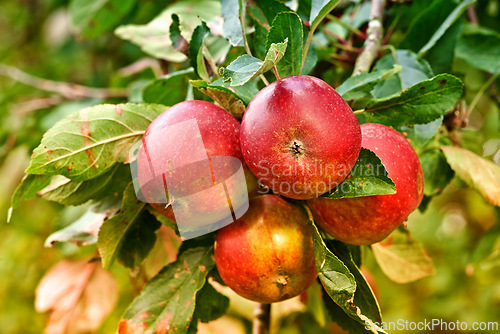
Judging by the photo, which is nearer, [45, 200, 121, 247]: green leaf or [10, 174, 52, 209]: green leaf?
[10, 174, 52, 209]: green leaf

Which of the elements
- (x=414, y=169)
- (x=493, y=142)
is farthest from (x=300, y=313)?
(x=414, y=169)

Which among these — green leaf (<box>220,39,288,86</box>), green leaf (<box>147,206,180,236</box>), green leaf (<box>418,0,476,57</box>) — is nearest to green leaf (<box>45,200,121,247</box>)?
green leaf (<box>147,206,180,236</box>)

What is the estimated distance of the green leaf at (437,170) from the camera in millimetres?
953

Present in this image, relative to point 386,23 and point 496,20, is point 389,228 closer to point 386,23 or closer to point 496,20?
point 386,23

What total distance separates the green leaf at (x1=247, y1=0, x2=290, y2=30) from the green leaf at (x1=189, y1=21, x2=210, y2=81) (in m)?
0.15

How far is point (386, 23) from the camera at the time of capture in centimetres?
127

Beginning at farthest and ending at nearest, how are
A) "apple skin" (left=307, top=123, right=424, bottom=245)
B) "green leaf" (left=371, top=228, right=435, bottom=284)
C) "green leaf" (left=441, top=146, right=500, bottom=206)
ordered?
"green leaf" (left=371, top=228, right=435, bottom=284), "green leaf" (left=441, top=146, right=500, bottom=206), "apple skin" (left=307, top=123, right=424, bottom=245)

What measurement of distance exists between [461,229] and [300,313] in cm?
200

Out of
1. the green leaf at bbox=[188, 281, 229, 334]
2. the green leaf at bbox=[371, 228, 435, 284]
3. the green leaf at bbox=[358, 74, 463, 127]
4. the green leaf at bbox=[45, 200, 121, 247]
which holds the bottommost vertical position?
the green leaf at bbox=[371, 228, 435, 284]

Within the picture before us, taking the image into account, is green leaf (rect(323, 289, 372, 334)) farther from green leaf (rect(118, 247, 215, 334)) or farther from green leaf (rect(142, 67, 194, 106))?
green leaf (rect(142, 67, 194, 106))

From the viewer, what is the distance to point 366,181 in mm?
626

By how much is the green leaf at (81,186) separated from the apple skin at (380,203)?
40 cm

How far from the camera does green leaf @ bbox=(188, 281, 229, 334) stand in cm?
90

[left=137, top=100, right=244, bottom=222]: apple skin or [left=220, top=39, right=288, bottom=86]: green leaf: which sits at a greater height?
[left=220, top=39, right=288, bottom=86]: green leaf
